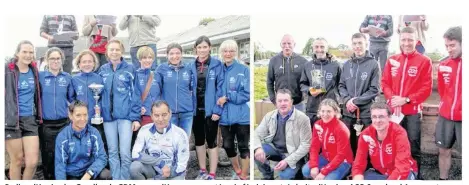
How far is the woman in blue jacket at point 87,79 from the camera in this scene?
4.70 metres

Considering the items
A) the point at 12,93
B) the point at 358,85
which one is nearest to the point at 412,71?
the point at 358,85

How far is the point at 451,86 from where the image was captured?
4.65 meters

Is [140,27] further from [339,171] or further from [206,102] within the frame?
[339,171]

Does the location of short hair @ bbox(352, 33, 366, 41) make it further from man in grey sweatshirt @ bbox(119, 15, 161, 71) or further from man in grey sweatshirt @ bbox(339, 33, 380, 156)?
man in grey sweatshirt @ bbox(119, 15, 161, 71)

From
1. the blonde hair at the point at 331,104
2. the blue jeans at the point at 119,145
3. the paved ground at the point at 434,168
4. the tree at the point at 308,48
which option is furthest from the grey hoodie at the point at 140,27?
the paved ground at the point at 434,168

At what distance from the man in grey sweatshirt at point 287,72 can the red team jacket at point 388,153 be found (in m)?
0.59

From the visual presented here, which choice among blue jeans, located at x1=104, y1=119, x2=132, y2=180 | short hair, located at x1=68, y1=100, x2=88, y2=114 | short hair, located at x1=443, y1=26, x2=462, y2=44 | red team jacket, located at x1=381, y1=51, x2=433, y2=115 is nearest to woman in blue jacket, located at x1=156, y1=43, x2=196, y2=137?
blue jeans, located at x1=104, y1=119, x2=132, y2=180

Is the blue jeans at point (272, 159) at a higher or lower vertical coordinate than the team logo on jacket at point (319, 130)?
lower

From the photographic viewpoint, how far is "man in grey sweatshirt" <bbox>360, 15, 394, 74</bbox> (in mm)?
4734

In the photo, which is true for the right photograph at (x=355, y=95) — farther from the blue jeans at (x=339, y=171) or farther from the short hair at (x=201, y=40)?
the short hair at (x=201, y=40)

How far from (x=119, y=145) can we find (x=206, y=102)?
0.81 meters

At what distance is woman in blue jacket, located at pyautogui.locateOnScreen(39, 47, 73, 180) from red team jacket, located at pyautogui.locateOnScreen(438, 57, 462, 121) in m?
3.04

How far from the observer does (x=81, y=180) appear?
466 centimetres

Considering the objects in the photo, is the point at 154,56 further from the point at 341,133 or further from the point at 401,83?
the point at 401,83
